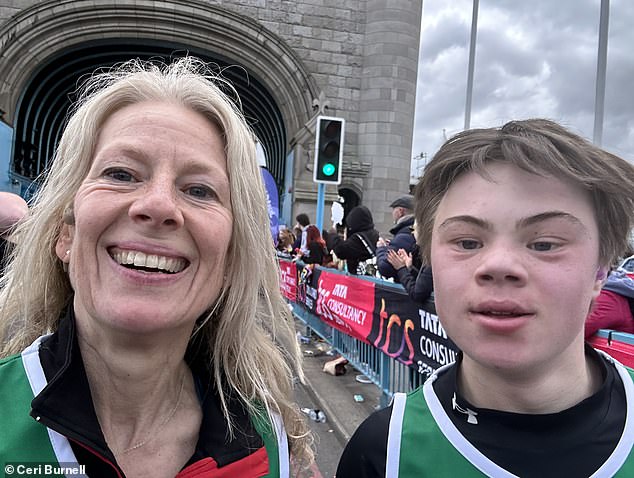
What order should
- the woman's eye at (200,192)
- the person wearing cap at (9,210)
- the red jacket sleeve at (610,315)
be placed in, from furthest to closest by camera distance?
the person wearing cap at (9,210) < the red jacket sleeve at (610,315) < the woman's eye at (200,192)

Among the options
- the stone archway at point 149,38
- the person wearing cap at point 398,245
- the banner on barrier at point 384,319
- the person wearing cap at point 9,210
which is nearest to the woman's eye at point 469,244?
the banner on barrier at point 384,319

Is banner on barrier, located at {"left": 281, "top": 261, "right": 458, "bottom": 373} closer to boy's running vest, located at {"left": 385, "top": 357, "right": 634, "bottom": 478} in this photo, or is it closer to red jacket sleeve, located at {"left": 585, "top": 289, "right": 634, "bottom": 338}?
red jacket sleeve, located at {"left": 585, "top": 289, "right": 634, "bottom": 338}

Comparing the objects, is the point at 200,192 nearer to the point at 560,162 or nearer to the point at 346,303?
→ the point at 560,162

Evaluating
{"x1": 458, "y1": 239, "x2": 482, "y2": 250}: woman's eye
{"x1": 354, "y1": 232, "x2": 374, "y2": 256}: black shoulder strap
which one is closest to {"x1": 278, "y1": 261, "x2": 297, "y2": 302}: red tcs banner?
{"x1": 354, "y1": 232, "x2": 374, "y2": 256}: black shoulder strap

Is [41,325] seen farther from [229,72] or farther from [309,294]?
[229,72]

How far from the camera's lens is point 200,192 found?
1.29 m

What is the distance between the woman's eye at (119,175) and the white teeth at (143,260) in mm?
207

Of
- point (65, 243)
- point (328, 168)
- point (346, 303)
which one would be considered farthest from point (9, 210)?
point (328, 168)

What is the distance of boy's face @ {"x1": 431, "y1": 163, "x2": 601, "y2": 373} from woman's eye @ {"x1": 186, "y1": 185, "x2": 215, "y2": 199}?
0.68 meters

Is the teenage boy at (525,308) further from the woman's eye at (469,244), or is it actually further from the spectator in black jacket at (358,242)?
the spectator in black jacket at (358,242)

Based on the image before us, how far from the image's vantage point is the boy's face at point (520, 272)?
1.02m

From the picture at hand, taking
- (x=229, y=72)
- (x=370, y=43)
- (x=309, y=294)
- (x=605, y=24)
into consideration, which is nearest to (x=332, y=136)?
(x=309, y=294)

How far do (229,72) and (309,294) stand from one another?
11.6 metres

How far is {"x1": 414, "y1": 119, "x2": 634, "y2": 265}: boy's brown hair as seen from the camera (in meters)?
1.08
